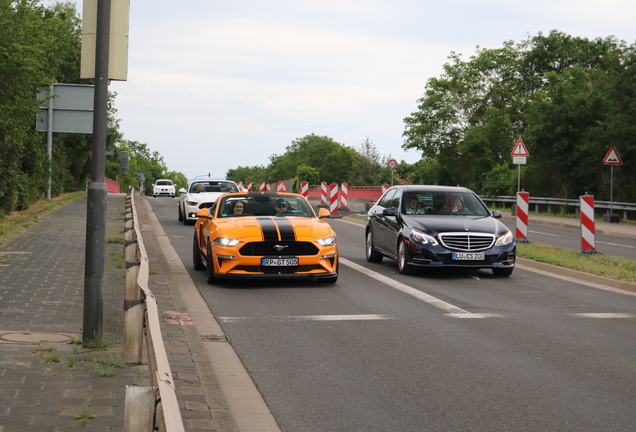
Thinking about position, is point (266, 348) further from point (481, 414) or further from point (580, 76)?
point (580, 76)

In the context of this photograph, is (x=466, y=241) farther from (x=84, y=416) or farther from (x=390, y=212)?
(x=84, y=416)

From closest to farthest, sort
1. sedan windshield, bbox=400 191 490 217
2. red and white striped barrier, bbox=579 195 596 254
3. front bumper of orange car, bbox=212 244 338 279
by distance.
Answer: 1. front bumper of orange car, bbox=212 244 338 279
2. sedan windshield, bbox=400 191 490 217
3. red and white striped barrier, bbox=579 195 596 254

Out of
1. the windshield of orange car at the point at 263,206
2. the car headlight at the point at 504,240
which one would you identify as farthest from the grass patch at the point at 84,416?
the car headlight at the point at 504,240

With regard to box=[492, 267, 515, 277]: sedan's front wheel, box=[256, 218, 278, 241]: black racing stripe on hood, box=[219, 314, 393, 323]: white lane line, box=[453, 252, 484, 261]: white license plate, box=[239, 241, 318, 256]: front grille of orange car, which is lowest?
box=[219, 314, 393, 323]: white lane line

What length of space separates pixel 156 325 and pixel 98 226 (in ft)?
7.73

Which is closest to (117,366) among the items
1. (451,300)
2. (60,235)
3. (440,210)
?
(451,300)

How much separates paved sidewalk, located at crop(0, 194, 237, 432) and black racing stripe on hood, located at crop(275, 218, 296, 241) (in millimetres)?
1782

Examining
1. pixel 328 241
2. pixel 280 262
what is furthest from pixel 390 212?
pixel 280 262

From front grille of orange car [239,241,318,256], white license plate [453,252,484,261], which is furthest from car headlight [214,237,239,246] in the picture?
white license plate [453,252,484,261]

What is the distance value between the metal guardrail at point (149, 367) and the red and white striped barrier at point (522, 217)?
13.2 meters

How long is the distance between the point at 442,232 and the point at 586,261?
13.6 ft

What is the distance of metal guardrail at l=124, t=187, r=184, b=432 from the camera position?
3146 mm

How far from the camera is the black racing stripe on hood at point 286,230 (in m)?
12.5

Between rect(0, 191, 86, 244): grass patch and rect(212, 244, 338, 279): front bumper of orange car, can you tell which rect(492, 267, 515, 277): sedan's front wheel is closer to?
rect(212, 244, 338, 279): front bumper of orange car
